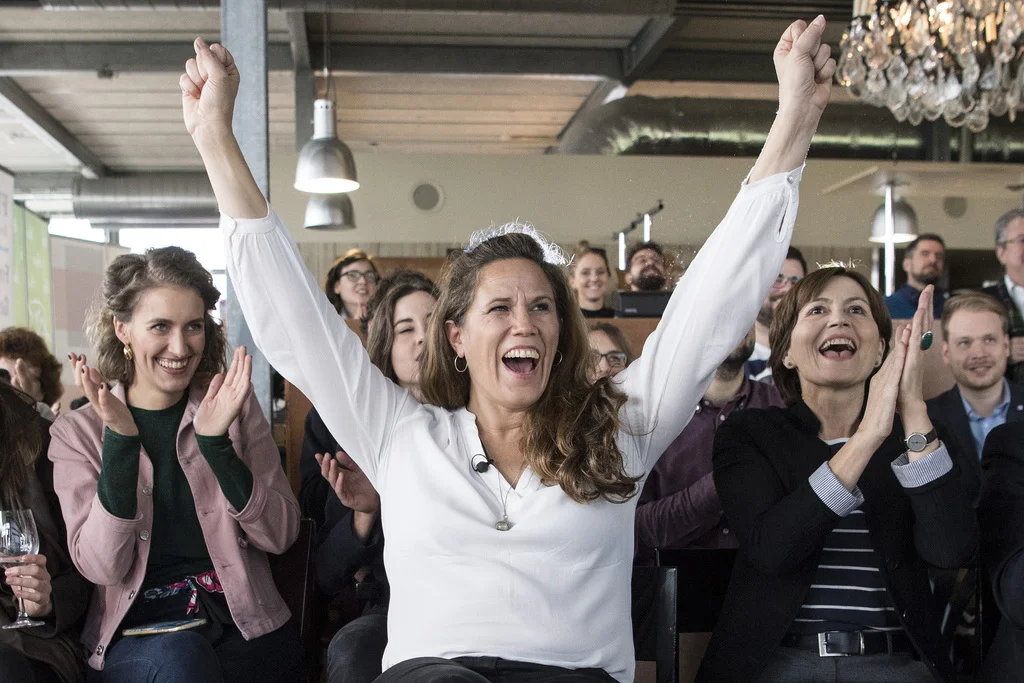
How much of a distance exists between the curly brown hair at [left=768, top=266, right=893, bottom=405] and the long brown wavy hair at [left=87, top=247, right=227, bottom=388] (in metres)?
1.25

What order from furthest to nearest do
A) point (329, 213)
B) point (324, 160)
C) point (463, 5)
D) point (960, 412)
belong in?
point (329, 213)
point (324, 160)
point (463, 5)
point (960, 412)

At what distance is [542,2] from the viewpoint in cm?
504

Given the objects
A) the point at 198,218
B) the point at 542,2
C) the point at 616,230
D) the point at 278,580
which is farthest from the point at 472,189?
the point at 278,580

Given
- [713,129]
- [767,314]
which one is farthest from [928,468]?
[713,129]

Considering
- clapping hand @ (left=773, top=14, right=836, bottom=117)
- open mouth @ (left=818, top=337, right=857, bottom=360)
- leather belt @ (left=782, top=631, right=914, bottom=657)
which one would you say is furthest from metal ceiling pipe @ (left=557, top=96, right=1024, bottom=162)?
clapping hand @ (left=773, top=14, right=836, bottom=117)

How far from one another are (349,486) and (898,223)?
7.29 metres

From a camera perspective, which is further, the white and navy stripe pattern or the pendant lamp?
the pendant lamp

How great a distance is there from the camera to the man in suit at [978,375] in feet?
10.4

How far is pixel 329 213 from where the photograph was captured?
22.9 feet

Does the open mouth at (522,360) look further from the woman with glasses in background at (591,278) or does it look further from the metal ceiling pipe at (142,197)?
the metal ceiling pipe at (142,197)

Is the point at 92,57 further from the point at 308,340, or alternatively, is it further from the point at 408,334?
the point at 308,340

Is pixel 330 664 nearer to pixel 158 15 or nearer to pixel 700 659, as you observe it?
pixel 700 659

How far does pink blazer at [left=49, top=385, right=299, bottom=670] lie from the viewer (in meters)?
1.92

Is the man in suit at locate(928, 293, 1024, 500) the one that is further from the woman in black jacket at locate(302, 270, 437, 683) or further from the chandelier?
the chandelier
